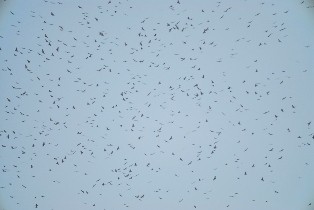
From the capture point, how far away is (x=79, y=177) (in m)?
5.48

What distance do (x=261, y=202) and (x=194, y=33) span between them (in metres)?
2.10

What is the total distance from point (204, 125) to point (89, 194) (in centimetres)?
155

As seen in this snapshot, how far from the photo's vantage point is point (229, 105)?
5.46 m

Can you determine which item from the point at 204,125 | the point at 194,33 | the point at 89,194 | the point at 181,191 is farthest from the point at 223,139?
the point at 89,194

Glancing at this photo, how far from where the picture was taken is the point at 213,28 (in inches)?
215

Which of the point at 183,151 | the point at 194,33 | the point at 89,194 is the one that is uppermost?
the point at 194,33

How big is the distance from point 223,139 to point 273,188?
81 centimetres

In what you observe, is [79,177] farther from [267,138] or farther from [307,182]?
[307,182]

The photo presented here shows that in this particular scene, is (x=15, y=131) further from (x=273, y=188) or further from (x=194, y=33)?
(x=273, y=188)

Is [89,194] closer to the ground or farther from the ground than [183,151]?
closer to the ground

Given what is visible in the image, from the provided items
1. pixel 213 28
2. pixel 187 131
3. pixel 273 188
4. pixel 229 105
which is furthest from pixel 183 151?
pixel 213 28

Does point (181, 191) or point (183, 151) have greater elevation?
point (183, 151)

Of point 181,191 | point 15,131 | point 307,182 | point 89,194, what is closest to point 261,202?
point 307,182

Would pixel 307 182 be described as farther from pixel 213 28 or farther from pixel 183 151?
pixel 213 28
